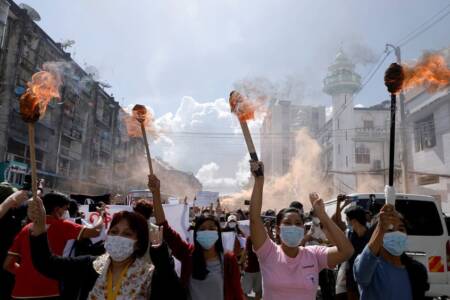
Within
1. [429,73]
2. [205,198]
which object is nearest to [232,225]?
[205,198]

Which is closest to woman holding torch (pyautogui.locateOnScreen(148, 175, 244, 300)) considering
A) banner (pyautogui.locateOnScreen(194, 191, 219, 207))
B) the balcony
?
banner (pyautogui.locateOnScreen(194, 191, 219, 207))

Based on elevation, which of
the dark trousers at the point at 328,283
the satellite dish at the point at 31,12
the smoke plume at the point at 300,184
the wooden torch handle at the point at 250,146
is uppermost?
the satellite dish at the point at 31,12

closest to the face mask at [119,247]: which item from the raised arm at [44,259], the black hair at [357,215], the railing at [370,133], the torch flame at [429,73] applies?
the raised arm at [44,259]

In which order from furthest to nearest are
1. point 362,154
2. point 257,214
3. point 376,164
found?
point 362,154
point 376,164
point 257,214

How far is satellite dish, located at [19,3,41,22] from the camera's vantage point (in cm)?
2972

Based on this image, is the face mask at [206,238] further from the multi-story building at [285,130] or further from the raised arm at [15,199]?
the multi-story building at [285,130]

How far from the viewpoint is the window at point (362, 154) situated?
165 ft

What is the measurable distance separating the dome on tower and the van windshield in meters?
52.8

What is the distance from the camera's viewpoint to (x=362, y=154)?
5047 cm

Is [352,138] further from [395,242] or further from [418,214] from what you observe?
[395,242]

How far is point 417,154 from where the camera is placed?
99.2ft

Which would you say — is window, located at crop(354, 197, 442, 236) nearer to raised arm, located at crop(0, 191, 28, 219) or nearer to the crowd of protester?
the crowd of protester

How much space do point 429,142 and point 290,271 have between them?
96.7ft

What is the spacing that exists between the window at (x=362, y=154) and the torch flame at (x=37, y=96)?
49686 mm
